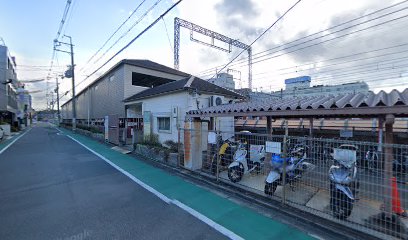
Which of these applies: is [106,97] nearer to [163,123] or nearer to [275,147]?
[163,123]

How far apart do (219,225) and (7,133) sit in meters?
27.1

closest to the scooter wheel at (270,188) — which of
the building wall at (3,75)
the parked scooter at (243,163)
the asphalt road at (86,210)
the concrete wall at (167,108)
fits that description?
the parked scooter at (243,163)

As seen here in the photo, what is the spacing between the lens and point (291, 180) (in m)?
4.91

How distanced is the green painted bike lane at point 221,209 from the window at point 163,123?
17.5 feet

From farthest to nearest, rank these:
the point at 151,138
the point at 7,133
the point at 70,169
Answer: the point at 7,133, the point at 151,138, the point at 70,169

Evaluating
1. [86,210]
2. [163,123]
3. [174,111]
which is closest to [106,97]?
[163,123]

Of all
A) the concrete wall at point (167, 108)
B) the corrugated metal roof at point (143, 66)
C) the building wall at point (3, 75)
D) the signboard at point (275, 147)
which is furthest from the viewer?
the building wall at point (3, 75)

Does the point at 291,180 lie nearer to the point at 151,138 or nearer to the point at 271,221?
the point at 271,221

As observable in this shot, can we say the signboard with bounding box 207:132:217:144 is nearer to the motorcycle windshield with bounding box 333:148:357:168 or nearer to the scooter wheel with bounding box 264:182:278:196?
the scooter wheel with bounding box 264:182:278:196

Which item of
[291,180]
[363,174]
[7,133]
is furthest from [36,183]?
[7,133]

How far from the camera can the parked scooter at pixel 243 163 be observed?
5.96 m

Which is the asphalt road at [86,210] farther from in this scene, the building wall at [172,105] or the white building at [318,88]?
the white building at [318,88]

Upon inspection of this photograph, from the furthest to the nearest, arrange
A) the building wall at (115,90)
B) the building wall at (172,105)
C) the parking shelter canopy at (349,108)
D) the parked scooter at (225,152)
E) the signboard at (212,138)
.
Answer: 1. the building wall at (115,90)
2. the building wall at (172,105)
3. the parked scooter at (225,152)
4. the signboard at (212,138)
5. the parking shelter canopy at (349,108)

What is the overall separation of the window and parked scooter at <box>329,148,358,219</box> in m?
9.60
